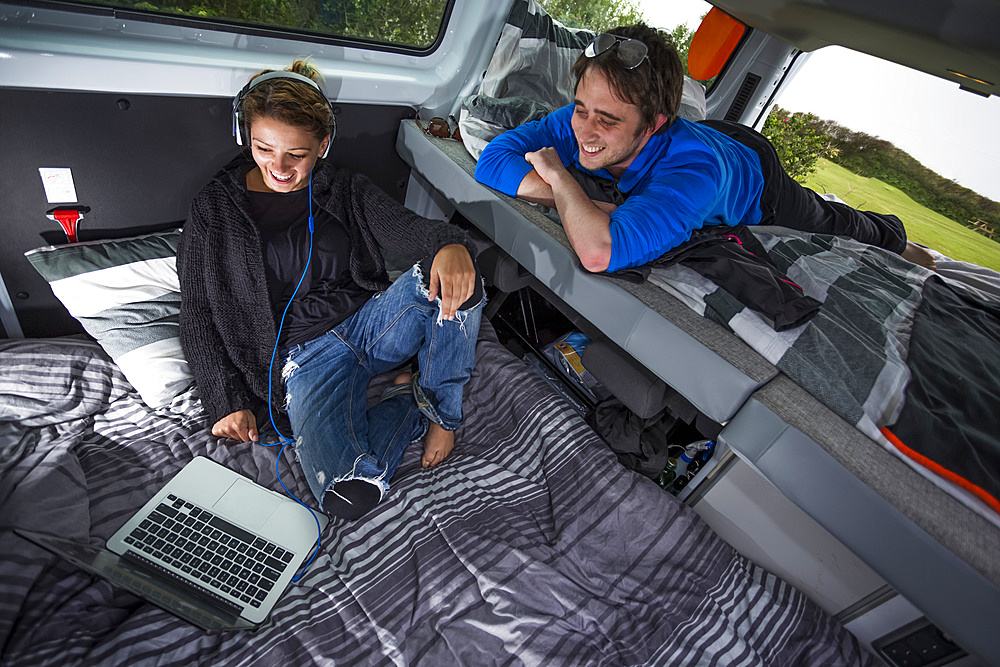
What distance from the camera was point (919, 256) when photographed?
7.14 feet

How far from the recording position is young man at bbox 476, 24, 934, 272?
138 cm

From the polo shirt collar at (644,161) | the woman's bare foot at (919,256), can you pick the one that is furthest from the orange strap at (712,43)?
the polo shirt collar at (644,161)

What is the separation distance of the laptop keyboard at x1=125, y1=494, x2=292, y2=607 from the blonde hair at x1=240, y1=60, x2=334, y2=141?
1.02 metres

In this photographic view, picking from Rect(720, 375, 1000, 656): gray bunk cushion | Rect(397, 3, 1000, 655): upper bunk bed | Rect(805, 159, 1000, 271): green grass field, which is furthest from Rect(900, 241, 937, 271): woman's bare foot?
Rect(720, 375, 1000, 656): gray bunk cushion

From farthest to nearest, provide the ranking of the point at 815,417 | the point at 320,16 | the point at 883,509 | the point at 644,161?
1. the point at 320,16
2. the point at 644,161
3. the point at 815,417
4. the point at 883,509

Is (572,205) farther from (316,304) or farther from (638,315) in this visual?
(316,304)

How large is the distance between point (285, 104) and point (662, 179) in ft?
3.52

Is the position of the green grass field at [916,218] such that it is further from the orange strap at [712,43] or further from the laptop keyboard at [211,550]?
the laptop keyboard at [211,550]

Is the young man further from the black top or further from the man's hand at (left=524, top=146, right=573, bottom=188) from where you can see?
the black top

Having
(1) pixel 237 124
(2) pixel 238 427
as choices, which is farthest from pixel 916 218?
(2) pixel 238 427

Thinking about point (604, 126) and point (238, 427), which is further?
point (604, 126)

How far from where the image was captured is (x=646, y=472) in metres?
1.66

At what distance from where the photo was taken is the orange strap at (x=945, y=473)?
0.95 meters

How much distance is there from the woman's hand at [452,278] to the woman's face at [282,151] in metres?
0.46
